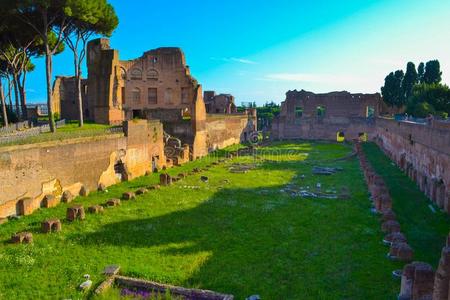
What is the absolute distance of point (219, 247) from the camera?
10.0 metres

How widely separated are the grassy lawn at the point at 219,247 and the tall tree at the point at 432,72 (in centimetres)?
2983

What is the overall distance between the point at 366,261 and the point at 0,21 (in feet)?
67.4

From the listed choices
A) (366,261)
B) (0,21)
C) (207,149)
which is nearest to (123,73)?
(207,149)

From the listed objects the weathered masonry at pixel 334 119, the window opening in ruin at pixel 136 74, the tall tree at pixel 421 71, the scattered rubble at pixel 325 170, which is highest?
the tall tree at pixel 421 71

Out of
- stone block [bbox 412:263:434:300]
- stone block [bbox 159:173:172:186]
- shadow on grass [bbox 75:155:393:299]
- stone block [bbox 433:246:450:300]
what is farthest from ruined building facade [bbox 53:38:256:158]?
stone block [bbox 433:246:450:300]

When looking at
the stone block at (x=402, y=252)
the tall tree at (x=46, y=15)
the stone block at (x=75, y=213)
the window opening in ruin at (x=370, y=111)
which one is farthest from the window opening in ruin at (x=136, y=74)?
the stone block at (x=402, y=252)

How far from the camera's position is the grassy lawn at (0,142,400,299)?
7.93m

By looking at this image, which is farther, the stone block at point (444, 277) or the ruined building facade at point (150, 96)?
the ruined building facade at point (150, 96)

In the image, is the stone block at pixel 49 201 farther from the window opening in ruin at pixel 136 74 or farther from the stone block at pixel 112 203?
the window opening in ruin at pixel 136 74

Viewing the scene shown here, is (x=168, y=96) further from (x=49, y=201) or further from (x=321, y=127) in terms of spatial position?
(x=49, y=201)

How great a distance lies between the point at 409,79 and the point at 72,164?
121 feet

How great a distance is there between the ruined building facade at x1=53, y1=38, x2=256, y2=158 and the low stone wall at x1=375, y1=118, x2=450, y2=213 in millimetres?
13256

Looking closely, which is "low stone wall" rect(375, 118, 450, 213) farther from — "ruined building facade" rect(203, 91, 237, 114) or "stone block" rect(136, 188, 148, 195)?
"ruined building facade" rect(203, 91, 237, 114)

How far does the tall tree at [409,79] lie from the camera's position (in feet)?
136
